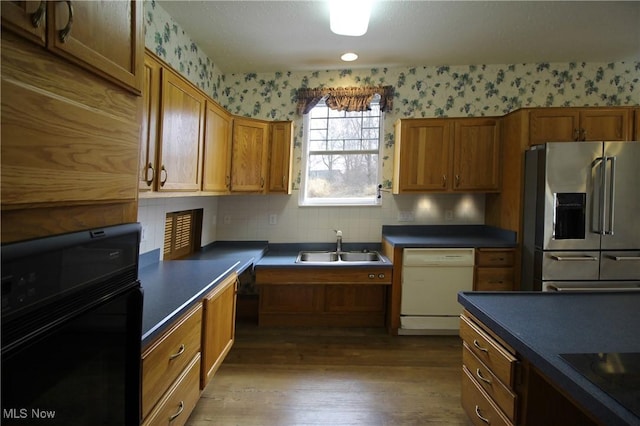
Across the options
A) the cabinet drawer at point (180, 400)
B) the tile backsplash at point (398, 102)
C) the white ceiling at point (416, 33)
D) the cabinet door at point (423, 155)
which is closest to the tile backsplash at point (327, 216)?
the tile backsplash at point (398, 102)

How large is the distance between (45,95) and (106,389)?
82 cm

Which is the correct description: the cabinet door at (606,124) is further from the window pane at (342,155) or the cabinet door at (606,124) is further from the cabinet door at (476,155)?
the window pane at (342,155)

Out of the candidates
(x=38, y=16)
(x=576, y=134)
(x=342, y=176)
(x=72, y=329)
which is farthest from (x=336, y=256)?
(x=38, y=16)

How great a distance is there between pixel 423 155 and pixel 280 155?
1441 millimetres

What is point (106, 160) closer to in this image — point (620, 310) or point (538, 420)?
point (538, 420)

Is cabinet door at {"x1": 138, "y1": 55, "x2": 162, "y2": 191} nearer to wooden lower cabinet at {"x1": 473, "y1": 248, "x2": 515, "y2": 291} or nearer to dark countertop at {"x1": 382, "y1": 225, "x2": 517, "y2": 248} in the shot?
dark countertop at {"x1": 382, "y1": 225, "x2": 517, "y2": 248}

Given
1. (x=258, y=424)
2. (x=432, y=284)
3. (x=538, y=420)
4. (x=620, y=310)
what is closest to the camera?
(x=538, y=420)

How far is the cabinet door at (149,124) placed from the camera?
1.58 meters

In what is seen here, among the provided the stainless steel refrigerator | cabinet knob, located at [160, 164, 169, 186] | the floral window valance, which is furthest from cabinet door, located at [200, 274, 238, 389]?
the stainless steel refrigerator

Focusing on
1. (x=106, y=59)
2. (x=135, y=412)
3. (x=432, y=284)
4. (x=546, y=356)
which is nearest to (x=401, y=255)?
(x=432, y=284)

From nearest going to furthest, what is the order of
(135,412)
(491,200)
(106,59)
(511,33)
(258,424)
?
(106,59), (135,412), (258,424), (511,33), (491,200)

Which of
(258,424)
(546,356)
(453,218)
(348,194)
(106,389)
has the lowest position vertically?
(258,424)

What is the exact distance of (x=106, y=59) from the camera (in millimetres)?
875

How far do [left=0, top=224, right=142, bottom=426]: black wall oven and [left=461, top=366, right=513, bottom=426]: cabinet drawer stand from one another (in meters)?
1.37
